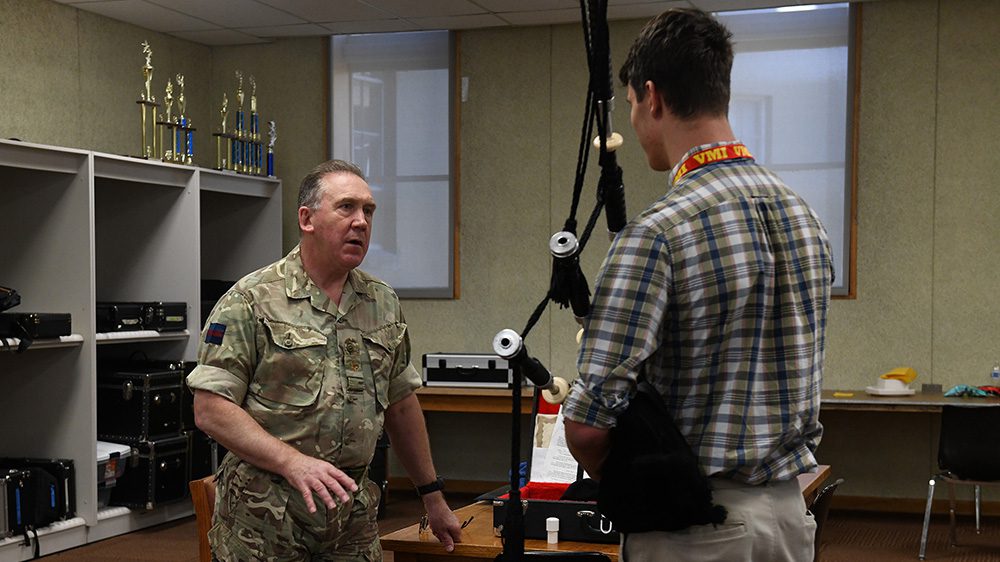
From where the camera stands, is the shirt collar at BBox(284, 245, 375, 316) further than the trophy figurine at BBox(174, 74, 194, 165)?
No

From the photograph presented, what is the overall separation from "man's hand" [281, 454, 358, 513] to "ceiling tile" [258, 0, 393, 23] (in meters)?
5.25

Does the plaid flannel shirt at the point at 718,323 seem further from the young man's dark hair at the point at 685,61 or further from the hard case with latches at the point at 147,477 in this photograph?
the hard case with latches at the point at 147,477

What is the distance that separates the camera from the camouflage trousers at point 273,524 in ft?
8.12

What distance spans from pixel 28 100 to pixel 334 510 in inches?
212

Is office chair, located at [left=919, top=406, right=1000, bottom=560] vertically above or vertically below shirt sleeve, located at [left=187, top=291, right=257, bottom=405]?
below

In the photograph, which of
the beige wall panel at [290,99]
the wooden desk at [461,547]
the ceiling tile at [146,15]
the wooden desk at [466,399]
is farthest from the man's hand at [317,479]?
the beige wall panel at [290,99]

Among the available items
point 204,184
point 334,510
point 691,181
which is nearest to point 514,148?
point 204,184

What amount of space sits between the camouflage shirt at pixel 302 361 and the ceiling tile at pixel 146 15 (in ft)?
16.8

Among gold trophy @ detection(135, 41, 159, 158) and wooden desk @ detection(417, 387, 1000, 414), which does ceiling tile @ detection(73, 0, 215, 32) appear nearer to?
gold trophy @ detection(135, 41, 159, 158)

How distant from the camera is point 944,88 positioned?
7203mm

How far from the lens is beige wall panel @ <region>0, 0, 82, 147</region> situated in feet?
22.5

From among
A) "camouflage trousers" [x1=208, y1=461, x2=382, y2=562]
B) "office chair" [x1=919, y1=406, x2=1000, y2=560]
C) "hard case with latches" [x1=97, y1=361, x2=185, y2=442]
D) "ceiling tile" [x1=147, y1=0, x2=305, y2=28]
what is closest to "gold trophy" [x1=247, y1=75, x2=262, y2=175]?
"ceiling tile" [x1=147, y1=0, x2=305, y2=28]

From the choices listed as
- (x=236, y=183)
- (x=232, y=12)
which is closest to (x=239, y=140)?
(x=236, y=183)

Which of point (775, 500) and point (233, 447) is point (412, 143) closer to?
point (233, 447)
